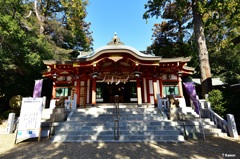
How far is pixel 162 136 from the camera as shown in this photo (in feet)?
17.6

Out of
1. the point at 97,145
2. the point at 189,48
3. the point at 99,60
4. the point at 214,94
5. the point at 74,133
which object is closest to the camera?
the point at 97,145

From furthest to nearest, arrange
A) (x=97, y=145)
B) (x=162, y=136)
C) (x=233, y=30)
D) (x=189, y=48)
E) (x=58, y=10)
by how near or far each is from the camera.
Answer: (x=58, y=10)
(x=189, y=48)
(x=233, y=30)
(x=162, y=136)
(x=97, y=145)

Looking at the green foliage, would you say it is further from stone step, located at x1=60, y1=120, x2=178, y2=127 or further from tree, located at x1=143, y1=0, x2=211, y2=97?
stone step, located at x1=60, y1=120, x2=178, y2=127

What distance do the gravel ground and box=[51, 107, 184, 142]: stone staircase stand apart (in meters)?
0.45

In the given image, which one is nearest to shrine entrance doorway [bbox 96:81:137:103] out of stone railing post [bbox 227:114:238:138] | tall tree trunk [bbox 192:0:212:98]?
tall tree trunk [bbox 192:0:212:98]

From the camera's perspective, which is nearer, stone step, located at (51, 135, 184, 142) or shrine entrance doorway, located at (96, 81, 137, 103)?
stone step, located at (51, 135, 184, 142)

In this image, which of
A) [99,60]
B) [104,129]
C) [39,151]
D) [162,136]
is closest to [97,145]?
[104,129]

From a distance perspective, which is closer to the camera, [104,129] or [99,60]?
[104,129]

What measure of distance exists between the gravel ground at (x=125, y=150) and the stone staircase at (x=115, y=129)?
45 centimetres

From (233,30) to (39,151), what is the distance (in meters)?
19.4

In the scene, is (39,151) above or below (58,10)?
below

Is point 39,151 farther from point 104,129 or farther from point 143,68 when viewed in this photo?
point 143,68

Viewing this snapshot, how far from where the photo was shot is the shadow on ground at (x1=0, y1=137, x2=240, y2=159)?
3812 mm

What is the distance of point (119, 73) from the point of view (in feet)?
33.8
